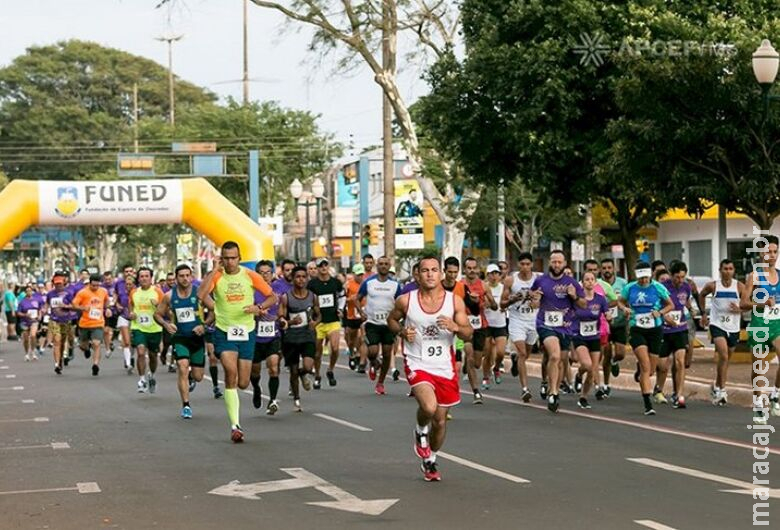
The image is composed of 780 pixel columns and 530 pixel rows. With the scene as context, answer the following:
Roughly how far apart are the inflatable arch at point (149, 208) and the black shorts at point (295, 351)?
591 inches

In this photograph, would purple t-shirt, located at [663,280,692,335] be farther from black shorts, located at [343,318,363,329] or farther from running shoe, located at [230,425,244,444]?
black shorts, located at [343,318,363,329]

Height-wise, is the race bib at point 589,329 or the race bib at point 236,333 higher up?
the race bib at point 236,333

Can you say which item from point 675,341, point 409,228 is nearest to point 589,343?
point 675,341

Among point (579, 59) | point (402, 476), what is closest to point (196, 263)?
point (579, 59)

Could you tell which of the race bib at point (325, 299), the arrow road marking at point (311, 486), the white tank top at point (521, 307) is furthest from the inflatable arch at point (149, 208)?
the arrow road marking at point (311, 486)

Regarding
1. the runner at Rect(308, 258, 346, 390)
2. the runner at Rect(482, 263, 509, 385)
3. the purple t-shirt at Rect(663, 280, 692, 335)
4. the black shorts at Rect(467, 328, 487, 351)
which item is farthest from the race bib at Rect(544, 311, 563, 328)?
the runner at Rect(308, 258, 346, 390)

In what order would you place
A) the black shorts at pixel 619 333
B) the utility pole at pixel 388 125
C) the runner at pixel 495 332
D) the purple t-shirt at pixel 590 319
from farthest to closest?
1. the utility pole at pixel 388 125
2. the runner at pixel 495 332
3. the black shorts at pixel 619 333
4. the purple t-shirt at pixel 590 319

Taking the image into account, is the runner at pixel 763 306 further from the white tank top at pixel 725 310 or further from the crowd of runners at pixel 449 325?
the white tank top at pixel 725 310

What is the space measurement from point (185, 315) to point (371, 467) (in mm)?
7245

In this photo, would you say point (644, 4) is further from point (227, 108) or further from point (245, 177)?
point (227, 108)

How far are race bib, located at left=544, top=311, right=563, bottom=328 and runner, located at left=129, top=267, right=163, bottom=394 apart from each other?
729 cm

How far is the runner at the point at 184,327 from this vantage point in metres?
19.9

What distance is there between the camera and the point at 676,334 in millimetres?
20062

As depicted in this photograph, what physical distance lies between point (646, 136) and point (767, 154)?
1.99m
